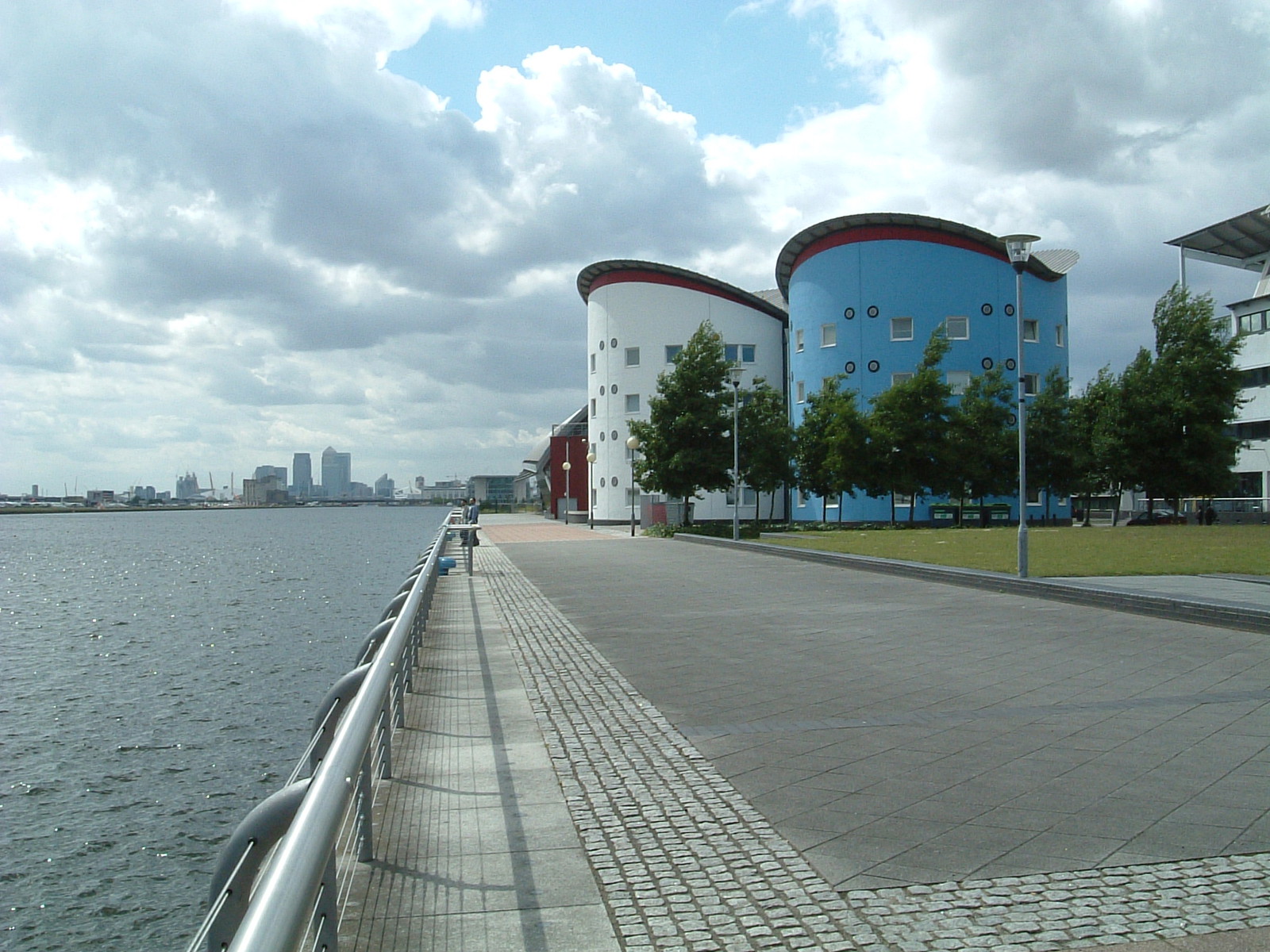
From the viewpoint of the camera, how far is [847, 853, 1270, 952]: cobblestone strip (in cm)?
363

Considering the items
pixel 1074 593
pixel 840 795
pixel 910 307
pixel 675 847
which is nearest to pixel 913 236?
pixel 910 307

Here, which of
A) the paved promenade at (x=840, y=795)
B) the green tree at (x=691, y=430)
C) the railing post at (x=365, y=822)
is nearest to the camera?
the paved promenade at (x=840, y=795)

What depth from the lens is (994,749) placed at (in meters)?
6.18

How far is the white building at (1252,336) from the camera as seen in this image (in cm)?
5556

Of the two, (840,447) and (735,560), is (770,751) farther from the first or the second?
(840,447)

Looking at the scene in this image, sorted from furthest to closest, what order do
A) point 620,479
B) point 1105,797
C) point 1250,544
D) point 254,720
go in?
point 620,479
point 1250,544
point 254,720
point 1105,797

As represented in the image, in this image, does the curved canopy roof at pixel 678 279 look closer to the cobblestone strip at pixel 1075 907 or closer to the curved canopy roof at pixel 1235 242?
the curved canopy roof at pixel 1235 242

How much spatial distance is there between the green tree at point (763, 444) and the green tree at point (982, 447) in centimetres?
659

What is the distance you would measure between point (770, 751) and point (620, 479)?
172ft

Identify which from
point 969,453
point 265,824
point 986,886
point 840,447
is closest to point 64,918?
point 265,824

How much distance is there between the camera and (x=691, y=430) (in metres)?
38.7

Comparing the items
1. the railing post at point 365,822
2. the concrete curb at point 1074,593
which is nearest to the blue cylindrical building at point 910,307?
the concrete curb at point 1074,593

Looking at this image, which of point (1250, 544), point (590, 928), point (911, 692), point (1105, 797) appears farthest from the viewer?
point (1250, 544)

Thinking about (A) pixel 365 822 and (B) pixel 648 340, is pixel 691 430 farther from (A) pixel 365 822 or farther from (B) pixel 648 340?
(A) pixel 365 822
